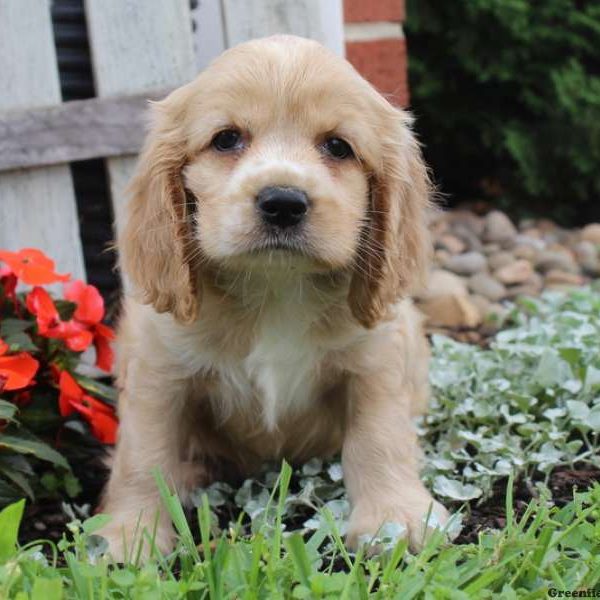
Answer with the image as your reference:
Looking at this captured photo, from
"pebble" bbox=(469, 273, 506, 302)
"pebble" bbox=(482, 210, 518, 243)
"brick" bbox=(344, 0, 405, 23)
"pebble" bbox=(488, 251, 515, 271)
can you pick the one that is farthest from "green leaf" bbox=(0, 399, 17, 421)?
"pebble" bbox=(482, 210, 518, 243)

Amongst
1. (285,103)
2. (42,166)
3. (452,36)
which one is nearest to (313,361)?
(285,103)

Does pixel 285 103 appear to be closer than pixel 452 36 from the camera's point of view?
Yes

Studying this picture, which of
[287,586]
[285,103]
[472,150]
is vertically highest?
[285,103]

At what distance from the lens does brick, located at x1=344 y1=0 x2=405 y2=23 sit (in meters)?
5.09

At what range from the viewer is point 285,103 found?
2.60 metres

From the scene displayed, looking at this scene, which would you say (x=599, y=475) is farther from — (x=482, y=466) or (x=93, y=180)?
(x=93, y=180)

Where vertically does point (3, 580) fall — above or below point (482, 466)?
above

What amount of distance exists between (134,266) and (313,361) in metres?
0.58

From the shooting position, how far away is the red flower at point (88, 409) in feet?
9.92

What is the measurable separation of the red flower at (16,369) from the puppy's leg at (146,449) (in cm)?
28

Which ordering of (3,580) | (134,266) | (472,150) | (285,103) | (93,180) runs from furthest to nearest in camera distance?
(472,150)
(93,180)
(134,266)
(285,103)
(3,580)

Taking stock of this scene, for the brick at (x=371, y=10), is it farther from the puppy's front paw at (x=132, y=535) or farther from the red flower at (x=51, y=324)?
the puppy's front paw at (x=132, y=535)

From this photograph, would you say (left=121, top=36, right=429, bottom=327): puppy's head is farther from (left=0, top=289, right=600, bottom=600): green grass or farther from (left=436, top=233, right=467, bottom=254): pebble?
(left=436, top=233, right=467, bottom=254): pebble

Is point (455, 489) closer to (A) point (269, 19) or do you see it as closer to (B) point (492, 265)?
(A) point (269, 19)
